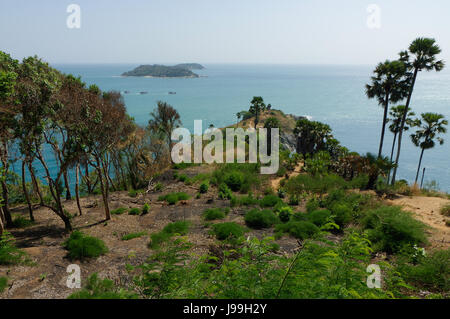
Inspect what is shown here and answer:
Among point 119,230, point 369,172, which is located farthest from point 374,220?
point 119,230

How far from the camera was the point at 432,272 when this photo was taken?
23.2 ft

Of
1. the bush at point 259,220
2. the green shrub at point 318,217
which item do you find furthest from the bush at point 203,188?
the green shrub at point 318,217

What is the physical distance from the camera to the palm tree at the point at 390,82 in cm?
2176

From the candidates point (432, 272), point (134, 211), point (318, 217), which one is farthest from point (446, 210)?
point (134, 211)

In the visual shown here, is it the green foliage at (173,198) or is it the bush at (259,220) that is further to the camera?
the green foliage at (173,198)

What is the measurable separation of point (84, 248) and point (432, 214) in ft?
51.0

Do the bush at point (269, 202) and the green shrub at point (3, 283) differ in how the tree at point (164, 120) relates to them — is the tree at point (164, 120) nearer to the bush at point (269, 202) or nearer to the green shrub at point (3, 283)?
the bush at point (269, 202)

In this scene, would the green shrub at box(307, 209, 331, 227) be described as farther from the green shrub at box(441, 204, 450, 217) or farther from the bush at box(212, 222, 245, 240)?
the green shrub at box(441, 204, 450, 217)

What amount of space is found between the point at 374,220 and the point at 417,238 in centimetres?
171

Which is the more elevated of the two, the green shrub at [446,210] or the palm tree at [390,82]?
the palm tree at [390,82]

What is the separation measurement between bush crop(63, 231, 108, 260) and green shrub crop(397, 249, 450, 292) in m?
9.01

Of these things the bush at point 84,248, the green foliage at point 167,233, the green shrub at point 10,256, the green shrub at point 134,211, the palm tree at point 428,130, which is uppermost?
the palm tree at point 428,130

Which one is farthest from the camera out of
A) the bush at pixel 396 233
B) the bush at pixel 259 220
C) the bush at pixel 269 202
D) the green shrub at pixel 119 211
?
the bush at pixel 269 202

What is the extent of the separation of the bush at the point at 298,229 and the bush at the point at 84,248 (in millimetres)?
6798
